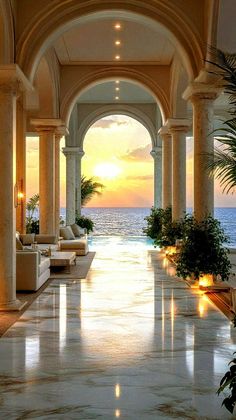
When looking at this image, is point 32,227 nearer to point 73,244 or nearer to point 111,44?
point 73,244

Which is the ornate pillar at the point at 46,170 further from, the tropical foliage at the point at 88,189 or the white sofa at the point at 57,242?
the tropical foliage at the point at 88,189

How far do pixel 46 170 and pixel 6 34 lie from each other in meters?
7.63

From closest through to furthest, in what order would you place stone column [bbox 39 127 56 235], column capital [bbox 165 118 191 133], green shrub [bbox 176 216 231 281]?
green shrub [bbox 176 216 231 281] → column capital [bbox 165 118 191 133] → stone column [bbox 39 127 56 235]

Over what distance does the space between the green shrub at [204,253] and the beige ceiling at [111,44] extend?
5.14 metres

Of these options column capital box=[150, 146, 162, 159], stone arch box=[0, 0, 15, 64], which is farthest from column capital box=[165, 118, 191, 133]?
column capital box=[150, 146, 162, 159]

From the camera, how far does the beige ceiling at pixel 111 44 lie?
12.8 m

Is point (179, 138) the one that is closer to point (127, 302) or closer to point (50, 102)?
point (50, 102)


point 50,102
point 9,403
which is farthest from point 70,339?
point 50,102

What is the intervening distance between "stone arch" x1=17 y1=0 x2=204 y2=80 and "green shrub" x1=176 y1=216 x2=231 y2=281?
9.53ft

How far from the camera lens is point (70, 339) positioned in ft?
20.8

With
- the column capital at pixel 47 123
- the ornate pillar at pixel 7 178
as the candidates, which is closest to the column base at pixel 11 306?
the ornate pillar at pixel 7 178

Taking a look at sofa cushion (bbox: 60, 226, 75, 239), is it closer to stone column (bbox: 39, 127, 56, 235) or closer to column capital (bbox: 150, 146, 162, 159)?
stone column (bbox: 39, 127, 56, 235)

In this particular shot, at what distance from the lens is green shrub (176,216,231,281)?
9570 mm

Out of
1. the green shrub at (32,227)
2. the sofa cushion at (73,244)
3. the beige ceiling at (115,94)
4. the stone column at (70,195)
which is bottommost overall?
the sofa cushion at (73,244)
